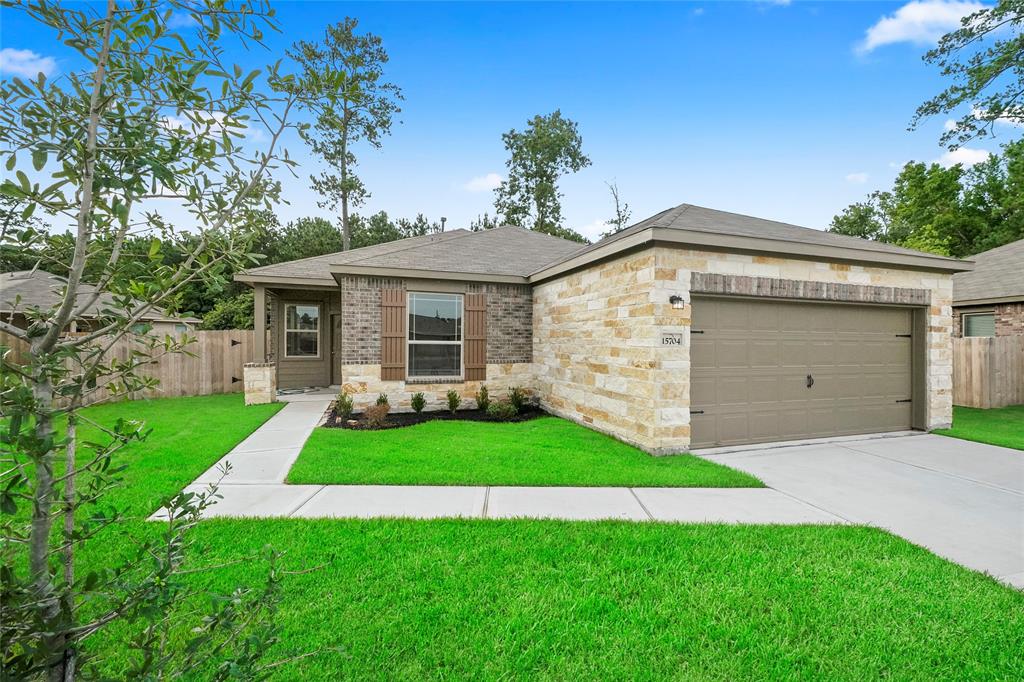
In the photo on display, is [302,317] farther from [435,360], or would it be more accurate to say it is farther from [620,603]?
[620,603]

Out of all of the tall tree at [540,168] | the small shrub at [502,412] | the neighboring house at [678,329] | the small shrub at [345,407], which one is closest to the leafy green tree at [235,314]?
the neighboring house at [678,329]

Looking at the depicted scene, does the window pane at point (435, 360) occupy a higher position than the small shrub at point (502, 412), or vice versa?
the window pane at point (435, 360)

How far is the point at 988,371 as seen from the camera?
33.0 ft

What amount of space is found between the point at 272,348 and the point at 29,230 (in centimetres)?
1142

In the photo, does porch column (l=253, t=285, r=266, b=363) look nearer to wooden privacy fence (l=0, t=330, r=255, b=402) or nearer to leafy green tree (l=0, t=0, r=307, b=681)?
wooden privacy fence (l=0, t=330, r=255, b=402)

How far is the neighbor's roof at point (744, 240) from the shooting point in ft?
18.7

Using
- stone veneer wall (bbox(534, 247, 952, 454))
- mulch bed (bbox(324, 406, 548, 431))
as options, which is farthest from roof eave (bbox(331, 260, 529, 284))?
mulch bed (bbox(324, 406, 548, 431))

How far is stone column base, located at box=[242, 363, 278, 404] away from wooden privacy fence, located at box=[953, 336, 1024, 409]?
52.1 feet

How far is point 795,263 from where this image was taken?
21.2 ft

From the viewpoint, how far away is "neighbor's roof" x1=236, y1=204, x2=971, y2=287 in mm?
5953

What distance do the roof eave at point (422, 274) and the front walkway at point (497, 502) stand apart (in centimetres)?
432

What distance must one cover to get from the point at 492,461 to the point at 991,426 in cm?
923

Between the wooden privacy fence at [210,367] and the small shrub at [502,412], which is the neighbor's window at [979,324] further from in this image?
the wooden privacy fence at [210,367]

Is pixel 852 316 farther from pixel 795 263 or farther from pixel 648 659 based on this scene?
pixel 648 659
